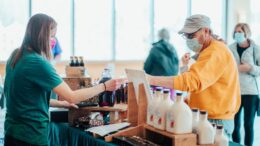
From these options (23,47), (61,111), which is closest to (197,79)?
(23,47)

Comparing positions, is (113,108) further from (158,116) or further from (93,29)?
(93,29)

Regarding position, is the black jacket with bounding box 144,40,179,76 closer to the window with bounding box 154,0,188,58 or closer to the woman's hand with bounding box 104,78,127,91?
the window with bounding box 154,0,188,58

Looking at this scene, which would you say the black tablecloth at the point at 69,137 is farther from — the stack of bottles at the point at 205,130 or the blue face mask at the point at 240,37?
the blue face mask at the point at 240,37

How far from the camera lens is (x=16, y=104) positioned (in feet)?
6.05

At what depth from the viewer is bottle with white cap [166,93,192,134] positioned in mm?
1695

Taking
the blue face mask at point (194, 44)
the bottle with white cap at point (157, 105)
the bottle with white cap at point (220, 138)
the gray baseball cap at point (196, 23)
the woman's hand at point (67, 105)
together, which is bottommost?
the bottle with white cap at point (220, 138)

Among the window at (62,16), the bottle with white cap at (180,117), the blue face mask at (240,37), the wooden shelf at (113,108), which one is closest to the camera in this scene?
the bottle with white cap at (180,117)

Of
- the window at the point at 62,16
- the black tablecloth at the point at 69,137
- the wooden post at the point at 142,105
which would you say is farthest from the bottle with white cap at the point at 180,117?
the window at the point at 62,16

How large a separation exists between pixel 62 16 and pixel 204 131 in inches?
208

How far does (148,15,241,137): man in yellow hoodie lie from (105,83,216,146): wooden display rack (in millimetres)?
134

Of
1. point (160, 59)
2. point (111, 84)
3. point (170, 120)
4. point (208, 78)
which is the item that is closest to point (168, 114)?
point (170, 120)

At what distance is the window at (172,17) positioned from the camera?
7.55 meters

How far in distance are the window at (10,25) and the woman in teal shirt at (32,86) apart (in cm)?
443

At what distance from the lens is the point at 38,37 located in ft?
6.10
